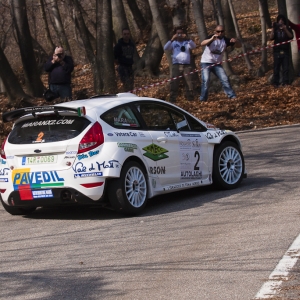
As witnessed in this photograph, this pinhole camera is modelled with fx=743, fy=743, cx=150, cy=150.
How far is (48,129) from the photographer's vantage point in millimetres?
9539

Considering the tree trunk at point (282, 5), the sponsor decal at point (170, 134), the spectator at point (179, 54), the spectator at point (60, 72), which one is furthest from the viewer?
the tree trunk at point (282, 5)

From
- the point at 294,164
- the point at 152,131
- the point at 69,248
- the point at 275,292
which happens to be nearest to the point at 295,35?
the point at 294,164

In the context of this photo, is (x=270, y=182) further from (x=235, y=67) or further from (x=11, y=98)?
(x=235, y=67)

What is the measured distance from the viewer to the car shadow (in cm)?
977

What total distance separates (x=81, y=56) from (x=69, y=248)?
33.9 metres

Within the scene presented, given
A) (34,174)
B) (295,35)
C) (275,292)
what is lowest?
(275,292)

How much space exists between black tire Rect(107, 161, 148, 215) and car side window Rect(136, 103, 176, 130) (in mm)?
835

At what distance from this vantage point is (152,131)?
10078mm

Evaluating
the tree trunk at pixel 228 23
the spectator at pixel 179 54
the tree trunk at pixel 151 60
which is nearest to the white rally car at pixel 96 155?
the spectator at pixel 179 54

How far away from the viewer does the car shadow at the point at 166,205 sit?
9.77m

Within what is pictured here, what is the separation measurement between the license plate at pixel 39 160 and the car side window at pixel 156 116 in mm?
1484

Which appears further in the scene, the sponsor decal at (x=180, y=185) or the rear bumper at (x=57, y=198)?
the sponsor decal at (x=180, y=185)

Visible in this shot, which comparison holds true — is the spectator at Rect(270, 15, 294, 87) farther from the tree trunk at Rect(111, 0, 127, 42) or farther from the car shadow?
the tree trunk at Rect(111, 0, 127, 42)

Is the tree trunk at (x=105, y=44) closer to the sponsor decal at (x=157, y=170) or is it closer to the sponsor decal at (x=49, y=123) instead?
the sponsor decal at (x=157, y=170)
